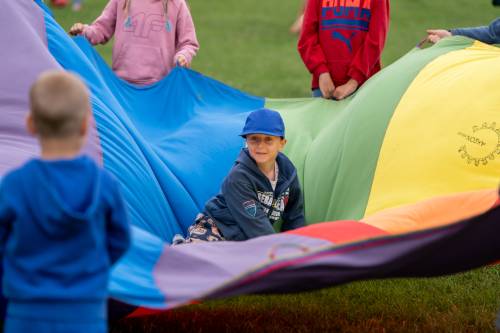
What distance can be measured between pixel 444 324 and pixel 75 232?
200 cm

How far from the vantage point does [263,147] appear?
3.89 m

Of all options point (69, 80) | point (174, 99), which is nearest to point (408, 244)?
point (69, 80)

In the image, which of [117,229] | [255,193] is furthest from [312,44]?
[117,229]

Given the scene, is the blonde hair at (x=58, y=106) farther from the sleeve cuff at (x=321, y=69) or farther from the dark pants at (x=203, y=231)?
the sleeve cuff at (x=321, y=69)

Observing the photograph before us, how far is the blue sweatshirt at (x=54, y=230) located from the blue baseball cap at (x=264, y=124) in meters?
1.51

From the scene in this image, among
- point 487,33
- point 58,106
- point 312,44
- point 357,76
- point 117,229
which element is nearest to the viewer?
point 58,106

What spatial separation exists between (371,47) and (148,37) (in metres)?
1.30

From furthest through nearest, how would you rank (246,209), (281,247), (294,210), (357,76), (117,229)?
1. (357,76)
2. (294,210)
3. (246,209)
4. (281,247)
5. (117,229)

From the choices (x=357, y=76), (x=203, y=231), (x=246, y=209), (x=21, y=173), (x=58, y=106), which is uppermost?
(x=58, y=106)

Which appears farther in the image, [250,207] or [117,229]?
[250,207]

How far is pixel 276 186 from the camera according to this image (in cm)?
400

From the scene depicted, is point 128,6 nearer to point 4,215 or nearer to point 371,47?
point 371,47

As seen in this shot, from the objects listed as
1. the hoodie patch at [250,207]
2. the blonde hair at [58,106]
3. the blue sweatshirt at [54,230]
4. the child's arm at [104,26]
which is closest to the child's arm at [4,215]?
the blue sweatshirt at [54,230]

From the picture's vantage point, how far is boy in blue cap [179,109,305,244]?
12.5 ft
